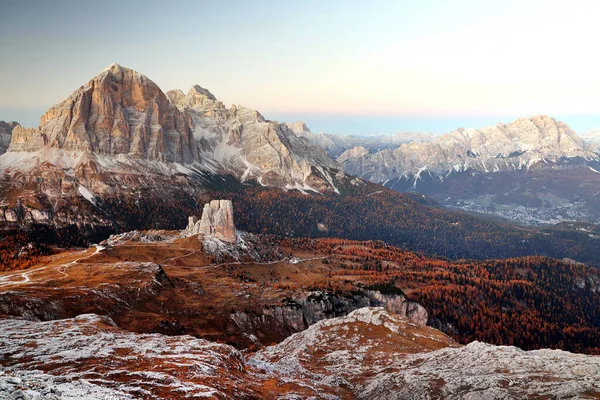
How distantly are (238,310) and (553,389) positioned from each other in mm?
105933

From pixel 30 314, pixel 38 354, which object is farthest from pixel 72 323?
pixel 38 354

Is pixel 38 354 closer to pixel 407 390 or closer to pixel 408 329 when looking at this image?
pixel 407 390

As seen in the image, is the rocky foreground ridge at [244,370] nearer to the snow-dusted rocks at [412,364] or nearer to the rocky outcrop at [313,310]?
the snow-dusted rocks at [412,364]

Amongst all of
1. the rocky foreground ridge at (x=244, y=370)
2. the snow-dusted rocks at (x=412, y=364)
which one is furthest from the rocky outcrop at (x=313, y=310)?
the rocky foreground ridge at (x=244, y=370)

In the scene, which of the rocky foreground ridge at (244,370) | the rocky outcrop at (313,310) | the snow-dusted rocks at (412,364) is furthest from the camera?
the rocky outcrop at (313,310)

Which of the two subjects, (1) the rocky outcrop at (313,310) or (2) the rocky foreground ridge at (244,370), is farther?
(1) the rocky outcrop at (313,310)

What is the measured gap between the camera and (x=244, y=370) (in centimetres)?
6850

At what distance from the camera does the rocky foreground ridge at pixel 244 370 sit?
4709 cm

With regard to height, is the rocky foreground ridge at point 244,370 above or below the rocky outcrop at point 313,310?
above

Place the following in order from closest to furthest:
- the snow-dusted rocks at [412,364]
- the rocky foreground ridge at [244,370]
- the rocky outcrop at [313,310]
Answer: the rocky foreground ridge at [244,370] → the snow-dusted rocks at [412,364] → the rocky outcrop at [313,310]

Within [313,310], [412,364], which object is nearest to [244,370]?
[412,364]

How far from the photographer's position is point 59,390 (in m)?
34.9

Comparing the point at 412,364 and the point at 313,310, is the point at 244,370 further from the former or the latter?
Answer: the point at 313,310

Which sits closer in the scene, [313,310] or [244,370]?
[244,370]
